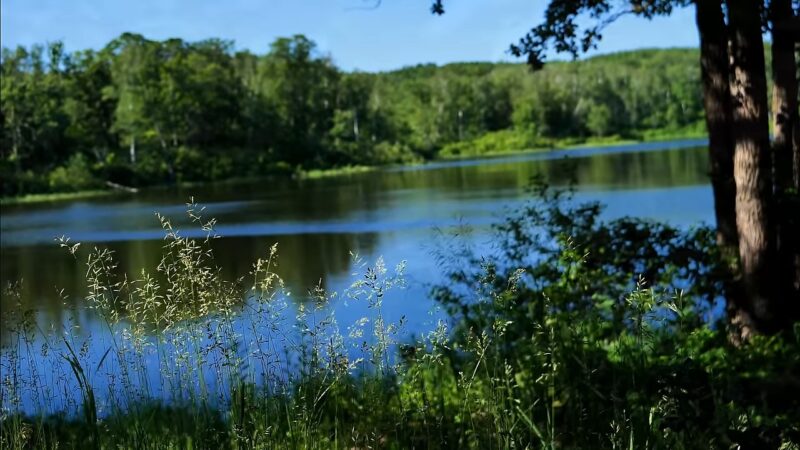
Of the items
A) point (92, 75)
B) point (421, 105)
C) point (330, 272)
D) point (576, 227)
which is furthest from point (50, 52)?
point (576, 227)

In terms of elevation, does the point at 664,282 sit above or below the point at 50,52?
below

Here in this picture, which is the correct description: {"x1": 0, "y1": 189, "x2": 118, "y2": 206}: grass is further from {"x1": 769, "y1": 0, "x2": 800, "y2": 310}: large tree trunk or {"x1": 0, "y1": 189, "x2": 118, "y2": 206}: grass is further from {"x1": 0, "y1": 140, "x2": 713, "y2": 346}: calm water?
{"x1": 769, "y1": 0, "x2": 800, "y2": 310}: large tree trunk

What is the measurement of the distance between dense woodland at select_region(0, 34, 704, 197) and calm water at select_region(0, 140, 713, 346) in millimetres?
16438

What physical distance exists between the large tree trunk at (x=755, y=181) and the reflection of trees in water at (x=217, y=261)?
305 inches

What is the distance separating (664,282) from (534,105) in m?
108

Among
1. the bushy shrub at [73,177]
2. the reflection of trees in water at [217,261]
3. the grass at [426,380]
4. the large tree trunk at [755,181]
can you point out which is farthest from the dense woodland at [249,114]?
the grass at [426,380]

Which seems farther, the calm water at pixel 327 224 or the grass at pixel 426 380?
the calm water at pixel 327 224

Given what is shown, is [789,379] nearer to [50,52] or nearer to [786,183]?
[786,183]

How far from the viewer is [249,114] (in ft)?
245

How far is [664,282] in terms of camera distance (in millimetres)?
6270

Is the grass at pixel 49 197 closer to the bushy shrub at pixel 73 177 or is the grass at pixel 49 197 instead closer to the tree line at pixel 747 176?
the bushy shrub at pixel 73 177

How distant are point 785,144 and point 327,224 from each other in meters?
19.5

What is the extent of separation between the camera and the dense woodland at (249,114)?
2376 inches

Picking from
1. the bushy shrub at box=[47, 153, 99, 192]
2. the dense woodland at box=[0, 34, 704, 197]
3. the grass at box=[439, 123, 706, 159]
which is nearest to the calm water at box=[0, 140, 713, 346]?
the bushy shrub at box=[47, 153, 99, 192]
